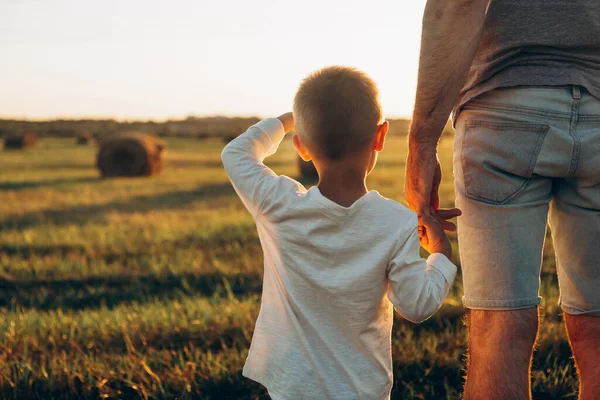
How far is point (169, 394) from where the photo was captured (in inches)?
118

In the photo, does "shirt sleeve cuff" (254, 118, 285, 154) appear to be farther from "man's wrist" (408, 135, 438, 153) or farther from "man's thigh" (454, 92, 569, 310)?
"man's thigh" (454, 92, 569, 310)

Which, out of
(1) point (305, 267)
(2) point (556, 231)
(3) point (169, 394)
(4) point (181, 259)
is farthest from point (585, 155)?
(4) point (181, 259)

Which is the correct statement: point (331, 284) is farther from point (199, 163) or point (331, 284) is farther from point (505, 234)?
point (199, 163)

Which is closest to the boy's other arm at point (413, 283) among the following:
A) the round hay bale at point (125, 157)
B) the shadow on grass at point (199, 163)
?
the round hay bale at point (125, 157)

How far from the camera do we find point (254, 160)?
6.76 feet

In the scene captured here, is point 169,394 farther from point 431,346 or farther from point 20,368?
point 431,346

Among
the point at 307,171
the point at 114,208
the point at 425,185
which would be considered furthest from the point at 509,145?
the point at 307,171

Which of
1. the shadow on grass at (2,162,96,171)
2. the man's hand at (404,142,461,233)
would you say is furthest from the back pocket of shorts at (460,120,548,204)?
the shadow on grass at (2,162,96,171)

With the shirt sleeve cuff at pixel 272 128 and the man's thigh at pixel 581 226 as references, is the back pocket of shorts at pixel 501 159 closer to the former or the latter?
the man's thigh at pixel 581 226

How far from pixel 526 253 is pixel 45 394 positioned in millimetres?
2187

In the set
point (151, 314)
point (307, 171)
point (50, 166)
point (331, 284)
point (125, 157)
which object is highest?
point (331, 284)

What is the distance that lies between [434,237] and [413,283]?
0.30 m

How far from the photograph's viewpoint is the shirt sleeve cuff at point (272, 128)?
7.03ft

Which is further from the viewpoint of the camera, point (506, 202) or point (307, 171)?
point (307, 171)
